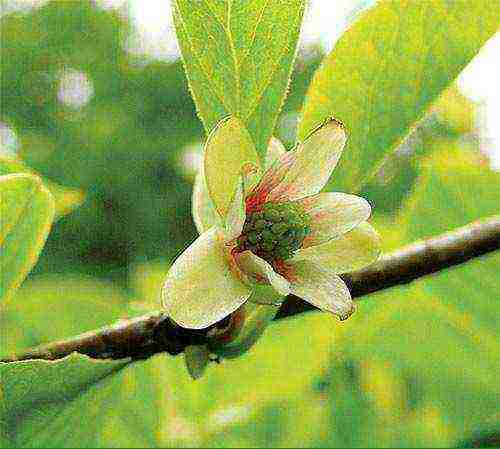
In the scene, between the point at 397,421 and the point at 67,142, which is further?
the point at 67,142

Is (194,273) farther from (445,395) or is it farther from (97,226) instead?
(97,226)

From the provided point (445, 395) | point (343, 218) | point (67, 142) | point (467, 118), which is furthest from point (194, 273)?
point (67, 142)

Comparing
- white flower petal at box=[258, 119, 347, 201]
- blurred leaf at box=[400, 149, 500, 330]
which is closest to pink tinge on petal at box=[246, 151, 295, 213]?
white flower petal at box=[258, 119, 347, 201]

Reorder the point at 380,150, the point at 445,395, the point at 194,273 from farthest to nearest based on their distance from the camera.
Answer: the point at 445,395 → the point at 380,150 → the point at 194,273

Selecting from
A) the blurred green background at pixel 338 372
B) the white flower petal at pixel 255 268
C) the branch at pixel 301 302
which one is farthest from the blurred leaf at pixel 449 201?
the white flower petal at pixel 255 268

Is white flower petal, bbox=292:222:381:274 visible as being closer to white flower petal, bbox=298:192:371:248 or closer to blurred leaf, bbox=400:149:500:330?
white flower petal, bbox=298:192:371:248

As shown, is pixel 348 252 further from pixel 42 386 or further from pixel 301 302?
pixel 42 386
